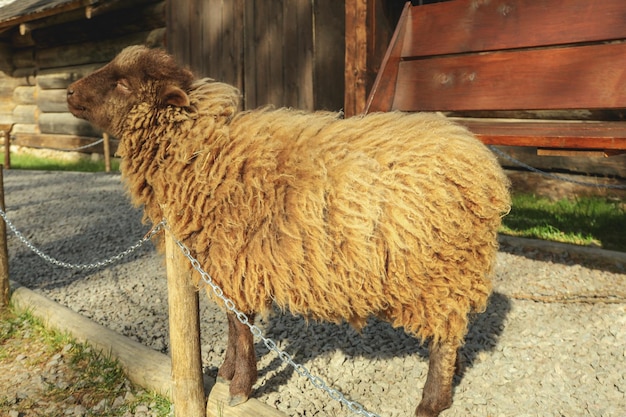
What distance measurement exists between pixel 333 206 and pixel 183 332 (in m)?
0.86

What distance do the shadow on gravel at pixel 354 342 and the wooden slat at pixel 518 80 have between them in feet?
4.97

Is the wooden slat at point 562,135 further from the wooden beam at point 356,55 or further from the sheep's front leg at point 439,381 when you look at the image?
the sheep's front leg at point 439,381

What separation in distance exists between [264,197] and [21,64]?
14233 mm

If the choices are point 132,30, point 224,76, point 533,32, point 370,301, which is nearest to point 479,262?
point 370,301

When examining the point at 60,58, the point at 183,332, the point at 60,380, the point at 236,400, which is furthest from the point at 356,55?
the point at 60,58

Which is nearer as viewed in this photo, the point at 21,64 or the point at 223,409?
the point at 223,409

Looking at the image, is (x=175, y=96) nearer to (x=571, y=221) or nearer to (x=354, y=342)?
(x=354, y=342)

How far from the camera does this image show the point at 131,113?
255 centimetres

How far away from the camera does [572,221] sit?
18.4 ft

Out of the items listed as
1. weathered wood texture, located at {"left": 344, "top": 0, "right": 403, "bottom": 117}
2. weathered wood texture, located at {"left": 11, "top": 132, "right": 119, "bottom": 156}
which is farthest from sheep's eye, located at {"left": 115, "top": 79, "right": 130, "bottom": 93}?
weathered wood texture, located at {"left": 11, "top": 132, "right": 119, "bottom": 156}

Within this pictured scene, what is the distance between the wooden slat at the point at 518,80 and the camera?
11.7ft

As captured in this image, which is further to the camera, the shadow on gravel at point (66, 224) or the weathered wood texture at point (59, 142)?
the weathered wood texture at point (59, 142)

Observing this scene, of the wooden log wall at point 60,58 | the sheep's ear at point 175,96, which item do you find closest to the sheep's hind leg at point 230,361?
the sheep's ear at point 175,96

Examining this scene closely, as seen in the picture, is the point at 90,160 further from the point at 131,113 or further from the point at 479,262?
the point at 479,262
